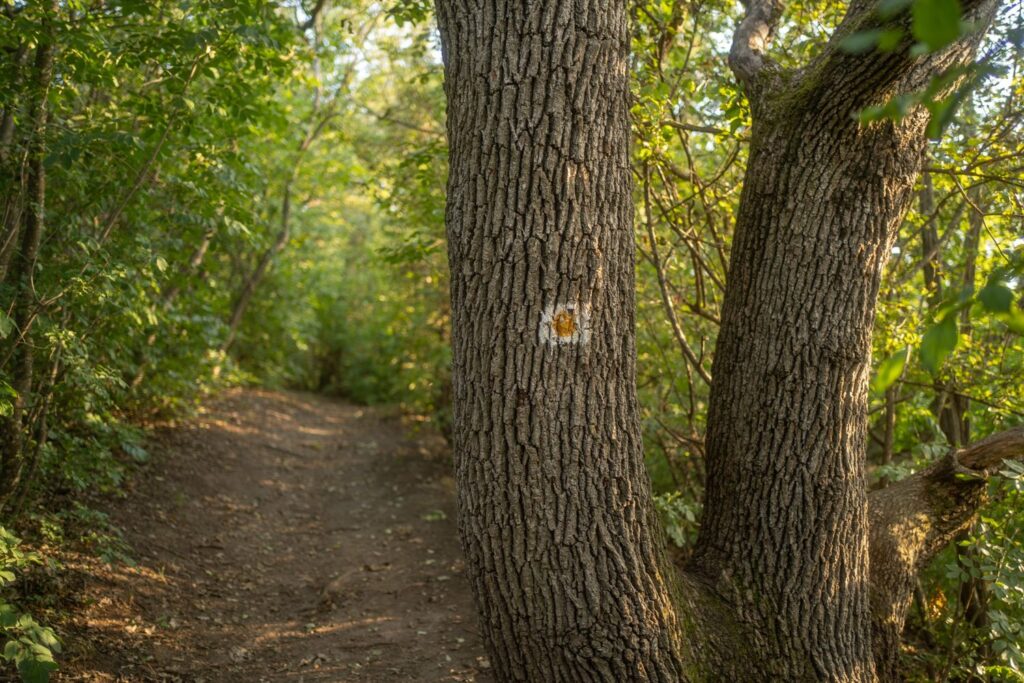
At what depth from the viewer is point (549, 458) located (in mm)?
2727

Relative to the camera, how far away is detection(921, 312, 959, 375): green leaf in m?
1.26

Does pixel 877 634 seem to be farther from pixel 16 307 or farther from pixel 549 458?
pixel 16 307

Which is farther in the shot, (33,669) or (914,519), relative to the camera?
(914,519)

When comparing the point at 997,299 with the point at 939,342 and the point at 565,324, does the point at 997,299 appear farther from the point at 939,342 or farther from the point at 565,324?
the point at 565,324

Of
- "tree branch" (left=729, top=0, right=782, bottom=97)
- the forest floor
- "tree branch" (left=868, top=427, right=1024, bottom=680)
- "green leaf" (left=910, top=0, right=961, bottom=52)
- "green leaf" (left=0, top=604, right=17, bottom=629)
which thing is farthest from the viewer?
the forest floor

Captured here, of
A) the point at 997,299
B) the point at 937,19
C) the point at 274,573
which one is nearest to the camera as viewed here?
the point at 937,19

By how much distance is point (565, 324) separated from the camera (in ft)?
8.95

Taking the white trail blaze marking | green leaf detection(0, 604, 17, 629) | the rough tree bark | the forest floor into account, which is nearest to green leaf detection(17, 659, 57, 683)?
green leaf detection(0, 604, 17, 629)

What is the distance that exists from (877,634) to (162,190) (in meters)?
5.23

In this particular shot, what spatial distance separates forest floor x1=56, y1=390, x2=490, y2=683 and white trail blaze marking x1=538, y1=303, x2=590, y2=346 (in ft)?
8.19

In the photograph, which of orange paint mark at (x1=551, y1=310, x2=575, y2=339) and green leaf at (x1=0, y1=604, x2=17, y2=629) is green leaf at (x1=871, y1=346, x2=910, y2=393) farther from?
green leaf at (x1=0, y1=604, x2=17, y2=629)

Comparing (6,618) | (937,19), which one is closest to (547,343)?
(937,19)

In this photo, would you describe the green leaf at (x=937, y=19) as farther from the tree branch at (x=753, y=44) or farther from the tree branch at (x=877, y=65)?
the tree branch at (x=753, y=44)

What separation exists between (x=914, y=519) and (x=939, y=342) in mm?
2850
